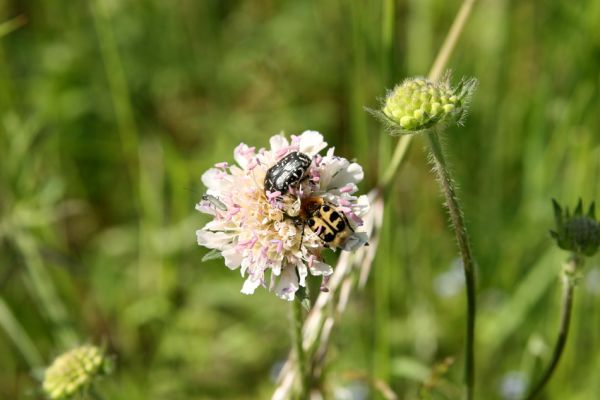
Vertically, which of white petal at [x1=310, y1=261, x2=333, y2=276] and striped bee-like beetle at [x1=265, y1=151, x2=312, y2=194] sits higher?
striped bee-like beetle at [x1=265, y1=151, x2=312, y2=194]

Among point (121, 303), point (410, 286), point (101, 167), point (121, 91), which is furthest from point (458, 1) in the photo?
point (121, 303)

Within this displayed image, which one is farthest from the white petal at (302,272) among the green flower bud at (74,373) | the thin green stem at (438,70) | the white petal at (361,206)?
the green flower bud at (74,373)

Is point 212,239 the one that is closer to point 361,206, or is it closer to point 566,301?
point 361,206

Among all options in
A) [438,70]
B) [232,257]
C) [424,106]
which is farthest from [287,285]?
[438,70]

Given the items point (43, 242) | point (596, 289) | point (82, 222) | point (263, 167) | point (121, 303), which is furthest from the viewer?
point (82, 222)

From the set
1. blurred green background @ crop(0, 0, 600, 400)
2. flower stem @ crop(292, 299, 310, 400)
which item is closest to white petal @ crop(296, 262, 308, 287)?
flower stem @ crop(292, 299, 310, 400)

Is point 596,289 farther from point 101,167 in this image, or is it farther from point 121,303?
point 101,167

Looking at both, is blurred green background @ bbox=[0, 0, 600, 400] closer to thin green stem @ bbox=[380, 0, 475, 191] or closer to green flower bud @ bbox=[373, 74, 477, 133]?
thin green stem @ bbox=[380, 0, 475, 191]
